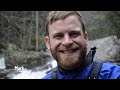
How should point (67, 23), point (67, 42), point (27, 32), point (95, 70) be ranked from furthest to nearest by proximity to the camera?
point (27, 32) < point (67, 42) < point (67, 23) < point (95, 70)

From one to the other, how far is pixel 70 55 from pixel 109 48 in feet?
1.46

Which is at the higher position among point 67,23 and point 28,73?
point 67,23

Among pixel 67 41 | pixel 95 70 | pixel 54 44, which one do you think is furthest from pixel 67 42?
pixel 95 70

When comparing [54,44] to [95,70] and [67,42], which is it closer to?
[67,42]

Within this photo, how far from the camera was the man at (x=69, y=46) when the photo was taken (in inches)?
94.3

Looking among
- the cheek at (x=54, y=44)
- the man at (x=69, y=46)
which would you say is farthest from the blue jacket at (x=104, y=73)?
the cheek at (x=54, y=44)

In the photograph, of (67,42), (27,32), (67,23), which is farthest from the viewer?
(27,32)

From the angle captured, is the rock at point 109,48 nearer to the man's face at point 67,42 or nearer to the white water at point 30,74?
the man's face at point 67,42

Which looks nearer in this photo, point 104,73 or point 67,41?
point 104,73

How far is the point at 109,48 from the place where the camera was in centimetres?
272

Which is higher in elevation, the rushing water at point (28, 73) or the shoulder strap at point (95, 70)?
the shoulder strap at point (95, 70)

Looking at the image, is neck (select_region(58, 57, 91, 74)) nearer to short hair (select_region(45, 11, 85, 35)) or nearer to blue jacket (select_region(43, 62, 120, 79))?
blue jacket (select_region(43, 62, 120, 79))

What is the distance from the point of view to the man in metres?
2.39
